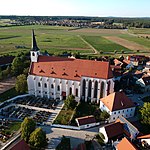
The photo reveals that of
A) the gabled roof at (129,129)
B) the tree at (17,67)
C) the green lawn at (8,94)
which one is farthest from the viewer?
the tree at (17,67)

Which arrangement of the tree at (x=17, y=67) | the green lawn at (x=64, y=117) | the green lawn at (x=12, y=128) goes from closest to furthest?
the green lawn at (x=12, y=128) → the green lawn at (x=64, y=117) → the tree at (x=17, y=67)

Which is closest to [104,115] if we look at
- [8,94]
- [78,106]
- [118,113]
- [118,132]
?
[118,113]

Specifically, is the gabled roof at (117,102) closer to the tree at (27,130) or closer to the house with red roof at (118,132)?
the house with red roof at (118,132)

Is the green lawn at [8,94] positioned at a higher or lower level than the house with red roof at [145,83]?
lower

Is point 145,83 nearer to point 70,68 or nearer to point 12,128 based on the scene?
point 70,68

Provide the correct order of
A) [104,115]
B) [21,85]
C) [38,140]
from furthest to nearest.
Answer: [21,85], [104,115], [38,140]

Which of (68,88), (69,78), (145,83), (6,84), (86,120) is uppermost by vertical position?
(69,78)

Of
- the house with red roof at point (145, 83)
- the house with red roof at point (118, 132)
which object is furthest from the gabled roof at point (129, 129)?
the house with red roof at point (145, 83)
